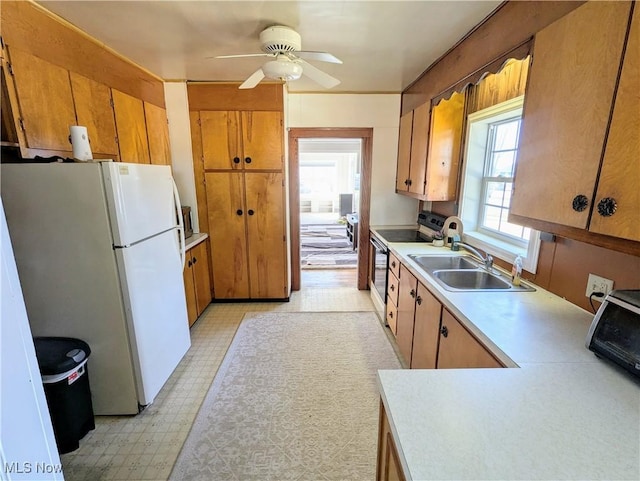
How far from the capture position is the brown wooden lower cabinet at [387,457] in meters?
0.84

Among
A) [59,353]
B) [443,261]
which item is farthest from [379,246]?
[59,353]

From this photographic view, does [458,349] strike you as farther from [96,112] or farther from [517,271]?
[96,112]

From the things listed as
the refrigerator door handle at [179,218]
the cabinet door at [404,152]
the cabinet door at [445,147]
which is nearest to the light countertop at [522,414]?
the cabinet door at [445,147]

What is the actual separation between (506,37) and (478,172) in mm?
1143

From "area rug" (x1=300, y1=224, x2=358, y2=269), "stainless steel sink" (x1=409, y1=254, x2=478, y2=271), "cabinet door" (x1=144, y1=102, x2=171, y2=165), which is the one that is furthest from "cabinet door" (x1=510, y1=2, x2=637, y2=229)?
"area rug" (x1=300, y1=224, x2=358, y2=269)

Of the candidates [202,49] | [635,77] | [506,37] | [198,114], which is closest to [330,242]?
[198,114]

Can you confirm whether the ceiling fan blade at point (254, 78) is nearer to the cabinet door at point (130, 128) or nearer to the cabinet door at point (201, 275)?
the cabinet door at point (130, 128)

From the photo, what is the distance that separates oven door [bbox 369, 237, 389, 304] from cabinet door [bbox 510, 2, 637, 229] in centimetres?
158

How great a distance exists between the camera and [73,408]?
64.0 inches

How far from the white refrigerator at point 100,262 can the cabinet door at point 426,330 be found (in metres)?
1.79

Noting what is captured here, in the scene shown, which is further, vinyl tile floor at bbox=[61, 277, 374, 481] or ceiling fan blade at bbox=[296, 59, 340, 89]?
ceiling fan blade at bbox=[296, 59, 340, 89]

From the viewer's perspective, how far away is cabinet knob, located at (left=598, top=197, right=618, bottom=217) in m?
0.94

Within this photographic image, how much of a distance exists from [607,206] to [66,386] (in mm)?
2552

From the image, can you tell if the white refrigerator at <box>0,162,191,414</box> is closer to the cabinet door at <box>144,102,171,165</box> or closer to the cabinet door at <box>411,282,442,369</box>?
the cabinet door at <box>144,102,171,165</box>
